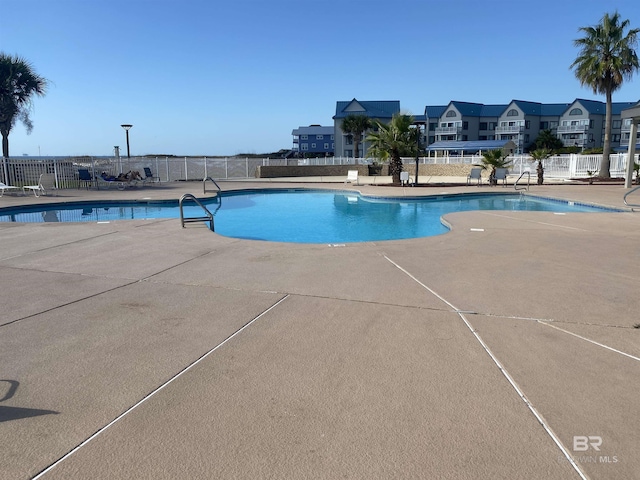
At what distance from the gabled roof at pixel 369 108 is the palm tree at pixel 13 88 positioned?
41271 mm

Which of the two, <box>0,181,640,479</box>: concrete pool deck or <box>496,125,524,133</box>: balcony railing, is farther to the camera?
<box>496,125,524,133</box>: balcony railing

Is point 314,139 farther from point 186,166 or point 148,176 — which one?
point 148,176

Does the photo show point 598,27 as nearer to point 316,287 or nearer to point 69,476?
point 316,287

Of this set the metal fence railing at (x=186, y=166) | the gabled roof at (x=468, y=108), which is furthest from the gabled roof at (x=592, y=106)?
the metal fence railing at (x=186, y=166)

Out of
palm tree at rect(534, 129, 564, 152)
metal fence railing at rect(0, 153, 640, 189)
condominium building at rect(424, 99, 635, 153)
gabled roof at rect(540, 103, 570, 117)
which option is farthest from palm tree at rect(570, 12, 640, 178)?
gabled roof at rect(540, 103, 570, 117)

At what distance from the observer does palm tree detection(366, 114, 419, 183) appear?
22.2 metres

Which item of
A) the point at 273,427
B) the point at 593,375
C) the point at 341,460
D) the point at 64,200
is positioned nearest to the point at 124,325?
the point at 273,427

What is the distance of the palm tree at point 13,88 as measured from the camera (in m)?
22.9

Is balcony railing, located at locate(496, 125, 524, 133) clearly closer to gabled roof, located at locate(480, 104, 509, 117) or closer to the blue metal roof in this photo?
gabled roof, located at locate(480, 104, 509, 117)

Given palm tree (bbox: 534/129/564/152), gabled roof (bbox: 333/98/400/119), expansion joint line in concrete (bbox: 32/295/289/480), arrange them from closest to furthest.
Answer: expansion joint line in concrete (bbox: 32/295/289/480)
gabled roof (bbox: 333/98/400/119)
palm tree (bbox: 534/129/564/152)

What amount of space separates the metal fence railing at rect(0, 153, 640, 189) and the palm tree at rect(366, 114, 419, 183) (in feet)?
32.9

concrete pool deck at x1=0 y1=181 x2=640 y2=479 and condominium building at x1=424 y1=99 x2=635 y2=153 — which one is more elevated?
condominium building at x1=424 y1=99 x2=635 y2=153

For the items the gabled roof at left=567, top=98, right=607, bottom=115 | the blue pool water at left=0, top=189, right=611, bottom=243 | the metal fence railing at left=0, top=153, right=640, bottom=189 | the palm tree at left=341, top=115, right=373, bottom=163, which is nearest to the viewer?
the blue pool water at left=0, top=189, right=611, bottom=243
